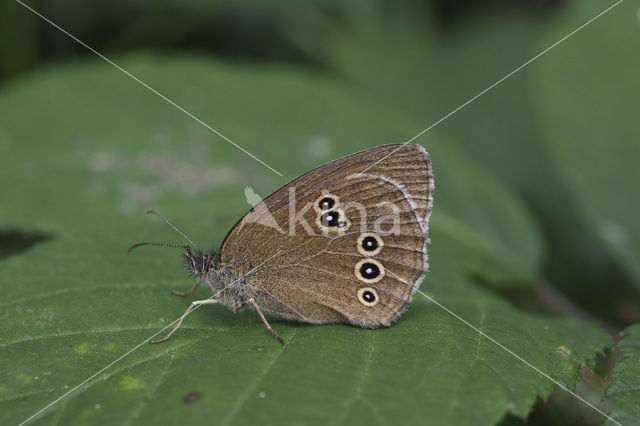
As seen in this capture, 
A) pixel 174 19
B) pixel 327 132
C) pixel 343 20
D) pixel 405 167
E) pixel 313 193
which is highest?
pixel 343 20

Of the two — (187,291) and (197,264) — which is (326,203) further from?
(187,291)

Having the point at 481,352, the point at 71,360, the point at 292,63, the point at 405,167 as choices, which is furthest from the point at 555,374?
the point at 292,63

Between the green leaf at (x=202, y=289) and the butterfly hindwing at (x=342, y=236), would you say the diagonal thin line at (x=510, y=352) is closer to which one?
the green leaf at (x=202, y=289)

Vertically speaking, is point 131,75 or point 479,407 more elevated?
point 131,75

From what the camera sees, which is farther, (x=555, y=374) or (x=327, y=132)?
(x=327, y=132)

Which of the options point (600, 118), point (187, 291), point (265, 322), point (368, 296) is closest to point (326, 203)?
point (368, 296)

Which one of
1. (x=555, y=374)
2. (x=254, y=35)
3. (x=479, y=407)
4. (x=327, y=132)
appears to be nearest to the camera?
(x=479, y=407)

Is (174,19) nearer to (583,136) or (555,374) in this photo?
(583,136)
